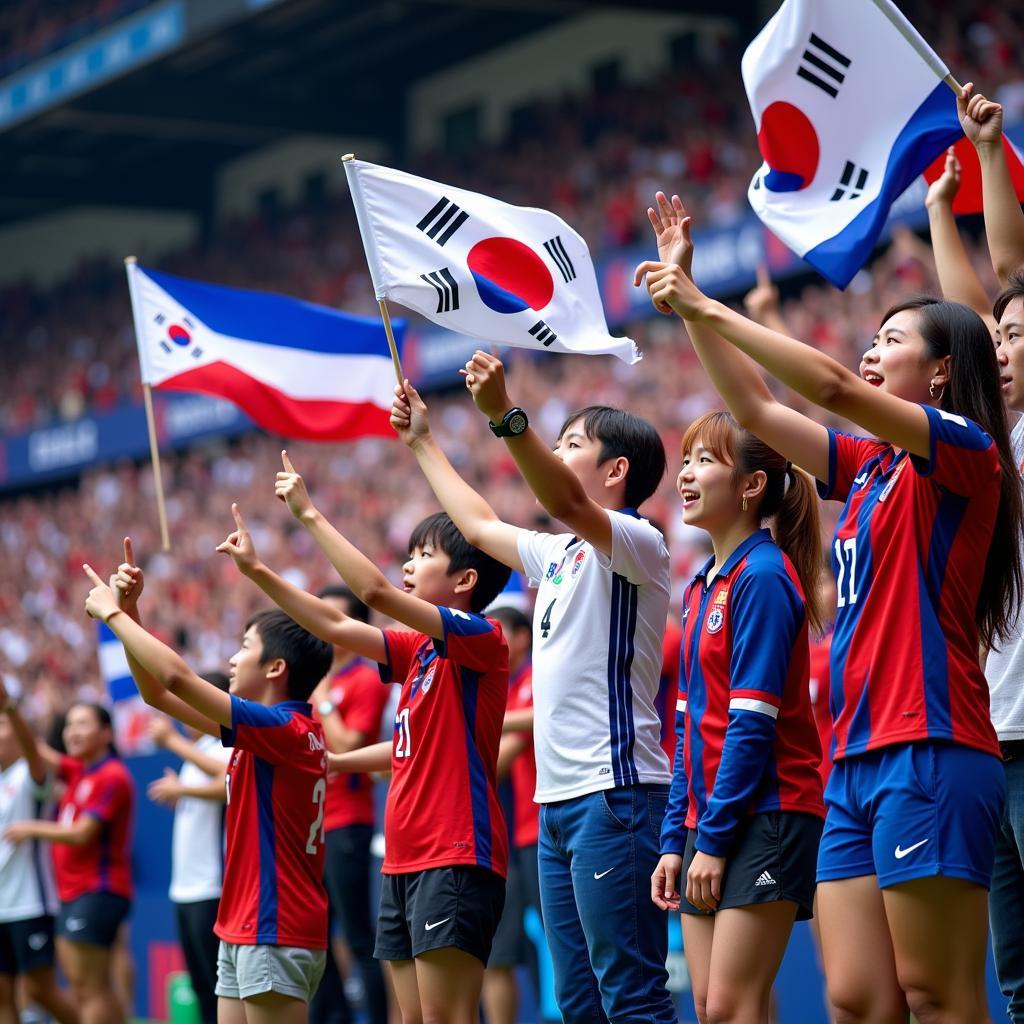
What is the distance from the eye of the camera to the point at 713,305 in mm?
3336

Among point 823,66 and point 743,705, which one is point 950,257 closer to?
point 823,66

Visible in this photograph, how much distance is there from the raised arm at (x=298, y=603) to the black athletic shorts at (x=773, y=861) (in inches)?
56.8

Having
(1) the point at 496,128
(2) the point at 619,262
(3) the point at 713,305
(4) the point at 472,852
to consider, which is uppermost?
(1) the point at 496,128

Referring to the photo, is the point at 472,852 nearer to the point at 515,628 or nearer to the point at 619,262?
the point at 515,628

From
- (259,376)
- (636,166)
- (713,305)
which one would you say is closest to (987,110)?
(713,305)

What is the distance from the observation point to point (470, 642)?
4695mm

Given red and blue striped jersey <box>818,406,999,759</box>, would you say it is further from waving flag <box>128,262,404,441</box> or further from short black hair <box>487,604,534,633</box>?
short black hair <box>487,604,534,633</box>

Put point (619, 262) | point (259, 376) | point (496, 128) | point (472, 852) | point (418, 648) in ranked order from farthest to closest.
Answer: point (496, 128) < point (619, 262) < point (259, 376) < point (418, 648) < point (472, 852)

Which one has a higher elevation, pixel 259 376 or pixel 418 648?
pixel 259 376

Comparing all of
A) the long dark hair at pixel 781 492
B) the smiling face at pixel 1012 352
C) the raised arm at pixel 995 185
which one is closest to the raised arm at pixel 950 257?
the raised arm at pixel 995 185

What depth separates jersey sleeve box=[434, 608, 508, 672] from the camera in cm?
466

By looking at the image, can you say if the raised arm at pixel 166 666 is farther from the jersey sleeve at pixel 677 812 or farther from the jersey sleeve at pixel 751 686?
the jersey sleeve at pixel 751 686

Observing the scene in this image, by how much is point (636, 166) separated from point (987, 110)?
1484cm

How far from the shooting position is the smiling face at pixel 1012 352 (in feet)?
12.9
